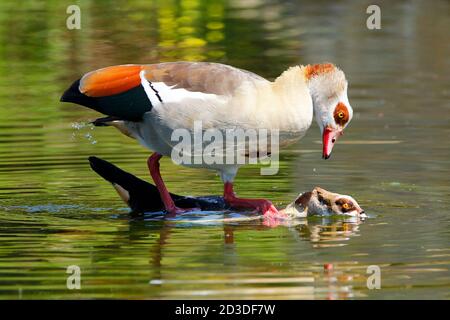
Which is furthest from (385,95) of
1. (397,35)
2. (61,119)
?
(397,35)

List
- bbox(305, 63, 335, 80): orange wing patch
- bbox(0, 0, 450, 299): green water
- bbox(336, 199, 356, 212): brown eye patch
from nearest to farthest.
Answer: bbox(0, 0, 450, 299): green water, bbox(336, 199, 356, 212): brown eye patch, bbox(305, 63, 335, 80): orange wing patch

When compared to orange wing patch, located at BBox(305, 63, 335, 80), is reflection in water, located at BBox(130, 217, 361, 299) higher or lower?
lower

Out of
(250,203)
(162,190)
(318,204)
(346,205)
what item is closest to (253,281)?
(346,205)

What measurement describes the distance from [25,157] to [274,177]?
9.12ft

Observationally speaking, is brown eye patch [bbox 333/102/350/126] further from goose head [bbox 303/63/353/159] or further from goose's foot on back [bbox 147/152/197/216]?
goose's foot on back [bbox 147/152/197/216]

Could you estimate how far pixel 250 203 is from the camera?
11.9 m

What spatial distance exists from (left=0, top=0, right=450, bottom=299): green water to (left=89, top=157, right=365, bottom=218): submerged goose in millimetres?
174

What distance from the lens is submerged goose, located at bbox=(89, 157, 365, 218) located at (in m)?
11.7

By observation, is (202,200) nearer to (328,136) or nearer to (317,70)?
(328,136)

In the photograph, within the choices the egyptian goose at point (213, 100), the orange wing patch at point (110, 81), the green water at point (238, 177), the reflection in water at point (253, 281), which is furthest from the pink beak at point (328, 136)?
the orange wing patch at point (110, 81)

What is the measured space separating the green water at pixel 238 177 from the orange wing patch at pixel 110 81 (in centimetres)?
107

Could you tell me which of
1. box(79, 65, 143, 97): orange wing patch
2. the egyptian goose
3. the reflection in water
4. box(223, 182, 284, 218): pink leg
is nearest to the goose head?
the egyptian goose

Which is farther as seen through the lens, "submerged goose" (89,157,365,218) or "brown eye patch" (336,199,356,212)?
"submerged goose" (89,157,365,218)
